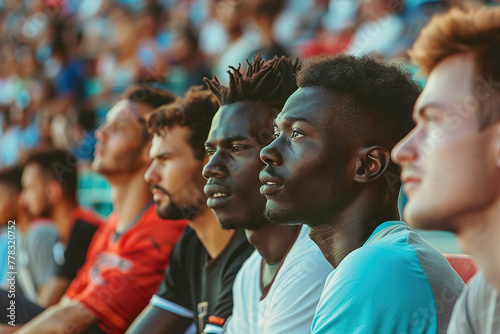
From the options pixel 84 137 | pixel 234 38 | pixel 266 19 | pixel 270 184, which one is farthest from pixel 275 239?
pixel 234 38

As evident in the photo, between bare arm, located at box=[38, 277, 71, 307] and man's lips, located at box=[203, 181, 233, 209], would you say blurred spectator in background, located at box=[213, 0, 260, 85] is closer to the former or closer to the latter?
bare arm, located at box=[38, 277, 71, 307]

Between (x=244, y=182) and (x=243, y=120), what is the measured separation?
0.19 metres

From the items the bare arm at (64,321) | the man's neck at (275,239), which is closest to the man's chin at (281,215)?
the man's neck at (275,239)

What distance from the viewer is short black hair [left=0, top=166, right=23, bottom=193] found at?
4.68 metres

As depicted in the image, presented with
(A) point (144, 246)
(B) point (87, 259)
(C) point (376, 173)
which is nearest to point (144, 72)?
(B) point (87, 259)

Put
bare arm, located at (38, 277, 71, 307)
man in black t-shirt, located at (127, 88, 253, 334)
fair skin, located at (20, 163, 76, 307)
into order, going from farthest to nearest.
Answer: fair skin, located at (20, 163, 76, 307)
bare arm, located at (38, 277, 71, 307)
man in black t-shirt, located at (127, 88, 253, 334)

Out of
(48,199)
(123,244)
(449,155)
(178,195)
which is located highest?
(449,155)

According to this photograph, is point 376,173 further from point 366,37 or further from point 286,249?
point 366,37

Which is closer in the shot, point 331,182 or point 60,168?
point 331,182

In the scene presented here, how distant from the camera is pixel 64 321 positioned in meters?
2.95

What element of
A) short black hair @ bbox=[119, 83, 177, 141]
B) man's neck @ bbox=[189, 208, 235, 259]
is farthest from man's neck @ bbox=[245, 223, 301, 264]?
short black hair @ bbox=[119, 83, 177, 141]

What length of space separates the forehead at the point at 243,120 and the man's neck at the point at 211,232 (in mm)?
490

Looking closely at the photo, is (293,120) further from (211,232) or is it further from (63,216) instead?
(63,216)

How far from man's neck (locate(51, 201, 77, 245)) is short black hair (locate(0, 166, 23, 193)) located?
1.64 ft
